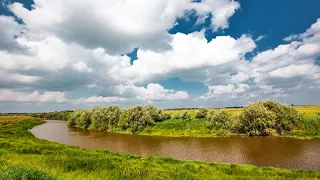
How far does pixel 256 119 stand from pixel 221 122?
9.47 m

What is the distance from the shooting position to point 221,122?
56562 mm

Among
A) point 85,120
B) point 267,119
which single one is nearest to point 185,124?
point 267,119

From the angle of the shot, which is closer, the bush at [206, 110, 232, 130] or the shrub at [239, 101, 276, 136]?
→ the shrub at [239, 101, 276, 136]

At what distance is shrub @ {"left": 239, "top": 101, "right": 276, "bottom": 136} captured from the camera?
163 ft

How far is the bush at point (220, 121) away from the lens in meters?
55.2

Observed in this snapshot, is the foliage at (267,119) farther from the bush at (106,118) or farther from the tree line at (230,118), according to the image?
the bush at (106,118)

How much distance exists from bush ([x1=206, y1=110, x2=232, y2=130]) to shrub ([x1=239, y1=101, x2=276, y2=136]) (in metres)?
3.52

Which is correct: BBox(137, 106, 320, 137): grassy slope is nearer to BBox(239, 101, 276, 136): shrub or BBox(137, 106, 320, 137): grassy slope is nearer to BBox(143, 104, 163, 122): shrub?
BBox(143, 104, 163, 122): shrub

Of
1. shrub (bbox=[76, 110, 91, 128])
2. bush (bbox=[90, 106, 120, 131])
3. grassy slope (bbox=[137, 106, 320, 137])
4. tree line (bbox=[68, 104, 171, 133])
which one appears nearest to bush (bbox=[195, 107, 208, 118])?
grassy slope (bbox=[137, 106, 320, 137])

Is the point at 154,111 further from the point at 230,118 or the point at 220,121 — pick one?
the point at 230,118

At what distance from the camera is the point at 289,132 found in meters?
49.7

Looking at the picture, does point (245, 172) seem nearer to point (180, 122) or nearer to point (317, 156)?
point (317, 156)

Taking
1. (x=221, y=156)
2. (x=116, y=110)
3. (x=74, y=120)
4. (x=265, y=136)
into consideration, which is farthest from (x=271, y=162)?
(x=74, y=120)

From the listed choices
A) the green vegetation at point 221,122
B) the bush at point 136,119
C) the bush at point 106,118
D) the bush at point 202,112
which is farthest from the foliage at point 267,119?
the bush at point 106,118
